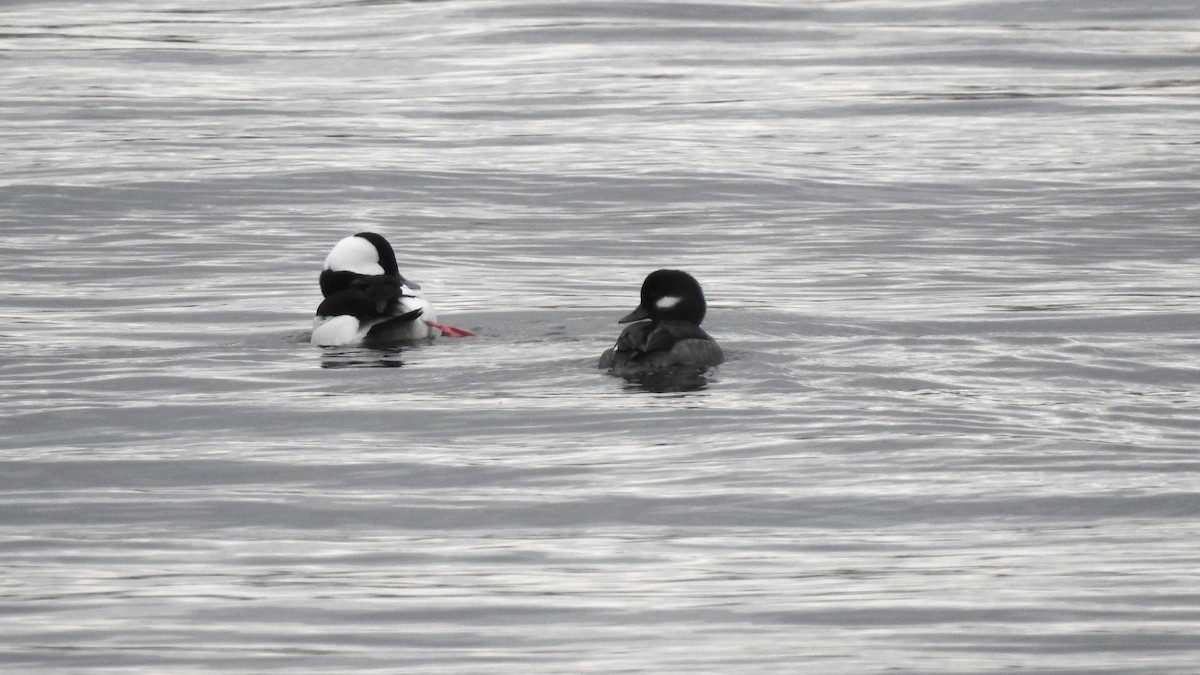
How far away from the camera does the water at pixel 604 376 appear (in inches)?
248

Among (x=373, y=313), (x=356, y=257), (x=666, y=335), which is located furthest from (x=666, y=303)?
(x=356, y=257)

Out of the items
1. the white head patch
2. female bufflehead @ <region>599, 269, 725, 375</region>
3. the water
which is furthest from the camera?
the white head patch

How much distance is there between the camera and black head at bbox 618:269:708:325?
10750 mm

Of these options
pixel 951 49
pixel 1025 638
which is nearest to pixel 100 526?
pixel 1025 638

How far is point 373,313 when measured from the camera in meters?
11.7

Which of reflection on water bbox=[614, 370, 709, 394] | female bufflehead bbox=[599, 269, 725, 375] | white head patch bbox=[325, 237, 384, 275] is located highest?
white head patch bbox=[325, 237, 384, 275]

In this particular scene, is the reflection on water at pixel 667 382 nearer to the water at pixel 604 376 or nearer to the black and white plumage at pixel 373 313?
the water at pixel 604 376

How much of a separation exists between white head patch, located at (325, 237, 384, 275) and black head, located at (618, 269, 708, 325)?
7.54ft

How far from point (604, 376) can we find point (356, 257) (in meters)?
2.66

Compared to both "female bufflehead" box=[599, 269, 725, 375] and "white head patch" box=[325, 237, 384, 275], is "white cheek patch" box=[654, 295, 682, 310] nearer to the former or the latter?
"female bufflehead" box=[599, 269, 725, 375]

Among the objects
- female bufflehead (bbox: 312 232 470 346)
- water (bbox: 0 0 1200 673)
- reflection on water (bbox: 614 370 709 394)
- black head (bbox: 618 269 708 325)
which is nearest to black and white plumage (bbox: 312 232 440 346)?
female bufflehead (bbox: 312 232 470 346)

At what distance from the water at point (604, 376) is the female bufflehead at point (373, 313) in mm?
219

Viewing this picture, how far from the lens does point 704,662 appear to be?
580 cm

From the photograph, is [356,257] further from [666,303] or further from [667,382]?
[667,382]
